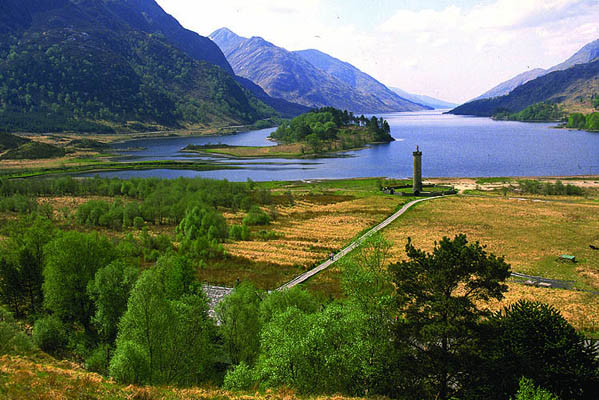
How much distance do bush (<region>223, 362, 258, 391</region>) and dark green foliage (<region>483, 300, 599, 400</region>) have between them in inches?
447

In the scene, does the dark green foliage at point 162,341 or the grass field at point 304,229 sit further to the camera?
the grass field at point 304,229

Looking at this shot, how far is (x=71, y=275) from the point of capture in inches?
1341

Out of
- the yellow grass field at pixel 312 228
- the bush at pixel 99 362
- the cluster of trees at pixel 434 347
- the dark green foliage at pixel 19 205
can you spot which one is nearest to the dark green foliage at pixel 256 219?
the yellow grass field at pixel 312 228

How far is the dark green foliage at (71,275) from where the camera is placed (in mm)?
33656

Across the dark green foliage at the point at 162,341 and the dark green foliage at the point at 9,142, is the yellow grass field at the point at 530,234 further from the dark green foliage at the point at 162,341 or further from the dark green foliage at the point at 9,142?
the dark green foliage at the point at 9,142

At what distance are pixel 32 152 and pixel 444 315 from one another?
195m

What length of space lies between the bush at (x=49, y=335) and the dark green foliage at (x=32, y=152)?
549 ft

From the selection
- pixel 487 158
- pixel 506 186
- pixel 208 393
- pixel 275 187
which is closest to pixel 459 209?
pixel 506 186

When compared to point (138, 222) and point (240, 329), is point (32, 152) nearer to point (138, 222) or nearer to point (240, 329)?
point (138, 222)

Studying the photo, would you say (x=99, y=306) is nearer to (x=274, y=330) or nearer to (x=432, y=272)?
(x=274, y=330)

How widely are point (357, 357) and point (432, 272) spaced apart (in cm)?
560

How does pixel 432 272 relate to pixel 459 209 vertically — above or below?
above

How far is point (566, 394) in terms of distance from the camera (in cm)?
1825

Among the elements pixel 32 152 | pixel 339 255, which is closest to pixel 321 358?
pixel 339 255
